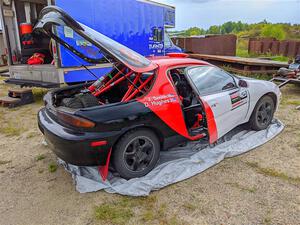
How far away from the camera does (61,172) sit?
3643 mm

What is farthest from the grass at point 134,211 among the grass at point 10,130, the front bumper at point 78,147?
the grass at point 10,130

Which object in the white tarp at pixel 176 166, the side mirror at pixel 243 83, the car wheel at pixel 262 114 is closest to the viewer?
the white tarp at pixel 176 166

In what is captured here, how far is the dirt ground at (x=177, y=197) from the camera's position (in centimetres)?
273

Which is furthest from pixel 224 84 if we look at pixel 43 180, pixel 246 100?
pixel 43 180

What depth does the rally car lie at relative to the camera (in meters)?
2.92

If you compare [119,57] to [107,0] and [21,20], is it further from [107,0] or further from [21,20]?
[21,20]

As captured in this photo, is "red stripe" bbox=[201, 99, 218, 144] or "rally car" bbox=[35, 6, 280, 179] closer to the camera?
"rally car" bbox=[35, 6, 280, 179]

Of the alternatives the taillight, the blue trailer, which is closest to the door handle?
the taillight

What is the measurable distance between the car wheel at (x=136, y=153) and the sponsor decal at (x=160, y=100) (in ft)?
1.12

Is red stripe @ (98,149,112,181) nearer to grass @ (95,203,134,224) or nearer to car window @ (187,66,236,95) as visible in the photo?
grass @ (95,203,134,224)

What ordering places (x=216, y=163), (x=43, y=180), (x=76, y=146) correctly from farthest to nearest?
1. (x=216, y=163)
2. (x=43, y=180)
3. (x=76, y=146)

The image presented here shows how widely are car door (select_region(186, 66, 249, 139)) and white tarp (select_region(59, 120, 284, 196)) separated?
0.30 m

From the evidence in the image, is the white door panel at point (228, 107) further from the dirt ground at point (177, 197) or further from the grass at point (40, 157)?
the grass at point (40, 157)

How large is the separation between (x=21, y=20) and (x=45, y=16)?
631 centimetres
